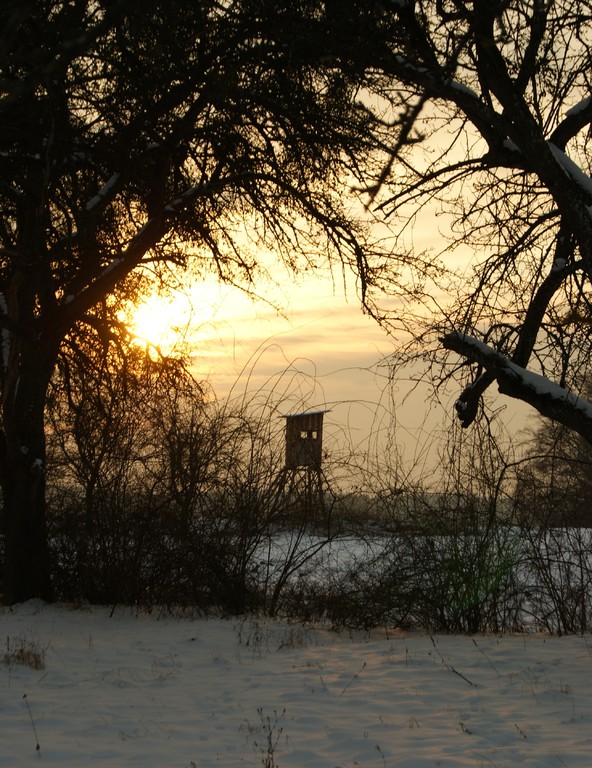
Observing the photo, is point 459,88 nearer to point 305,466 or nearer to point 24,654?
point 305,466

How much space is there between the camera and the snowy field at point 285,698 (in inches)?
217

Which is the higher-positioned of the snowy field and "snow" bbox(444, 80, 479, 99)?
"snow" bbox(444, 80, 479, 99)

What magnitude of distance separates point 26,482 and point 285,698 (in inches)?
224

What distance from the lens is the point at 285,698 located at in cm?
704

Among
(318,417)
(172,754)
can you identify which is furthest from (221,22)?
(172,754)

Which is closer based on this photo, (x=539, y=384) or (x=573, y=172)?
(x=573, y=172)

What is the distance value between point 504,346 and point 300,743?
4906 mm

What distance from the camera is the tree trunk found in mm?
11531

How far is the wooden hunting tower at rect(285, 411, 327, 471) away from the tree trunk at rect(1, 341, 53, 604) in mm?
3090

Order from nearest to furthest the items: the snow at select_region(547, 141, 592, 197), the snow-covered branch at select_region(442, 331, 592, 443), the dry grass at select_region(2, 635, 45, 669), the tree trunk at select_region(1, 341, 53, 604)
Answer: the snow at select_region(547, 141, 592, 197)
the snow-covered branch at select_region(442, 331, 592, 443)
the dry grass at select_region(2, 635, 45, 669)
the tree trunk at select_region(1, 341, 53, 604)

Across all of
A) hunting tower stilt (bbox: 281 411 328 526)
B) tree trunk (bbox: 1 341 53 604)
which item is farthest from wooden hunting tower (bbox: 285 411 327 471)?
tree trunk (bbox: 1 341 53 604)

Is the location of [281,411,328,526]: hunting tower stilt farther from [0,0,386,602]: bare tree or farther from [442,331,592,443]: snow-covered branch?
[442,331,592,443]: snow-covered branch

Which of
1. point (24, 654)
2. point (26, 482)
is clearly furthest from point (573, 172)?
point (26, 482)

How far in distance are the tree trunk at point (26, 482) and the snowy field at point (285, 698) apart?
1.21 meters
